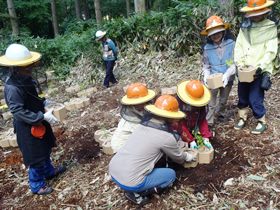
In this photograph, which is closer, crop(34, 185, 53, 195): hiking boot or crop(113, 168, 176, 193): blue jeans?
crop(113, 168, 176, 193): blue jeans

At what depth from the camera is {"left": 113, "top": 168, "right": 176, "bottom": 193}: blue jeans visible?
117 inches

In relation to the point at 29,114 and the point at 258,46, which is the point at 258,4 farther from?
the point at 29,114

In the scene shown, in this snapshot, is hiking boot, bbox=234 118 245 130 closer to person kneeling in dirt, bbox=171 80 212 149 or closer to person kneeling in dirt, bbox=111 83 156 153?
person kneeling in dirt, bbox=171 80 212 149

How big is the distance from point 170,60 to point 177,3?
151 centimetres

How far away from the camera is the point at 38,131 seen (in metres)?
3.42

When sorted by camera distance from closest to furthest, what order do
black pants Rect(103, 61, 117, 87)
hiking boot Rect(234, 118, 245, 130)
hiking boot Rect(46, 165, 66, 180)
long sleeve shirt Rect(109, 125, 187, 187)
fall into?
long sleeve shirt Rect(109, 125, 187, 187), hiking boot Rect(46, 165, 66, 180), hiking boot Rect(234, 118, 245, 130), black pants Rect(103, 61, 117, 87)

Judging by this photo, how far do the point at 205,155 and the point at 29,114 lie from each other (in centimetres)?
201

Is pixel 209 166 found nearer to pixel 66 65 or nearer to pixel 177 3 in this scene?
pixel 177 3

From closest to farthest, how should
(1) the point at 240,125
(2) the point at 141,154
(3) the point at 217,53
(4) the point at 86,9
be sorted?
(2) the point at 141,154 < (3) the point at 217,53 < (1) the point at 240,125 < (4) the point at 86,9

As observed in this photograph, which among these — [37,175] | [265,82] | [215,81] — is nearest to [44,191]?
[37,175]

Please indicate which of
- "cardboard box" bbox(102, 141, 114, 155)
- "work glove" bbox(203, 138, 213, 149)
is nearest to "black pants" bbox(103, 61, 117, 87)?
"cardboard box" bbox(102, 141, 114, 155)

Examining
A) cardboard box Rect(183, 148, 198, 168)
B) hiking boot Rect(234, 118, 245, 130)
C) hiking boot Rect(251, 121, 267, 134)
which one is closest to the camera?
cardboard box Rect(183, 148, 198, 168)

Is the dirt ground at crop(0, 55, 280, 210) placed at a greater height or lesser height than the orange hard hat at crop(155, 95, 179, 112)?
lesser

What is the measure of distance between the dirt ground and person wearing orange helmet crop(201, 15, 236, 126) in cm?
59
